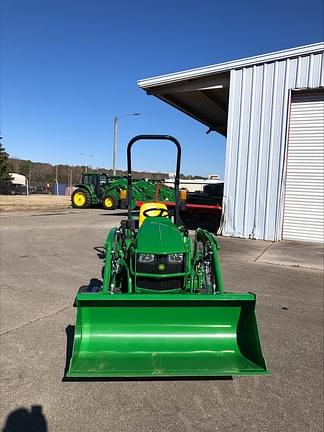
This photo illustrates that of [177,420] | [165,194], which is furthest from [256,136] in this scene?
[177,420]

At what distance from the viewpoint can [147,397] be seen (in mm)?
3117

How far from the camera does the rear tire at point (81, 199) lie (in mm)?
24781

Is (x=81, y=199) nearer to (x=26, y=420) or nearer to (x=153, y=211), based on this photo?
(x=153, y=211)

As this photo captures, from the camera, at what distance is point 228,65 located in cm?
1232

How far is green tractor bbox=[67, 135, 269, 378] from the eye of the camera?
3041 millimetres

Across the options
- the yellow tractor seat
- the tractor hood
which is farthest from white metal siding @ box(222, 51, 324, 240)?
the tractor hood

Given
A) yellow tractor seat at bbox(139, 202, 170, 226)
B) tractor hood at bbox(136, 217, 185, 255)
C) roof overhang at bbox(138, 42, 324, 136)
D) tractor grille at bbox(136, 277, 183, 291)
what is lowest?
tractor grille at bbox(136, 277, 183, 291)

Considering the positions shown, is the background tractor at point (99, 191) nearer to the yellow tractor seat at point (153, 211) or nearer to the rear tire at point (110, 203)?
the rear tire at point (110, 203)

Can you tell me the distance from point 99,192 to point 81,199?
1190 mm

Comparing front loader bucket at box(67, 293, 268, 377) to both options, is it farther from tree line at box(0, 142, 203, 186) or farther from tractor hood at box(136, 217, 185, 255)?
→ tree line at box(0, 142, 203, 186)

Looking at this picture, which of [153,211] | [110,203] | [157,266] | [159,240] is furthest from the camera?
[110,203]

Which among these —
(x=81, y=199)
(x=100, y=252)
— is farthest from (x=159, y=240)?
(x=81, y=199)

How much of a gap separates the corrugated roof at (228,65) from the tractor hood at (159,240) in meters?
8.84

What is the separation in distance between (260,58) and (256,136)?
7.23 ft
